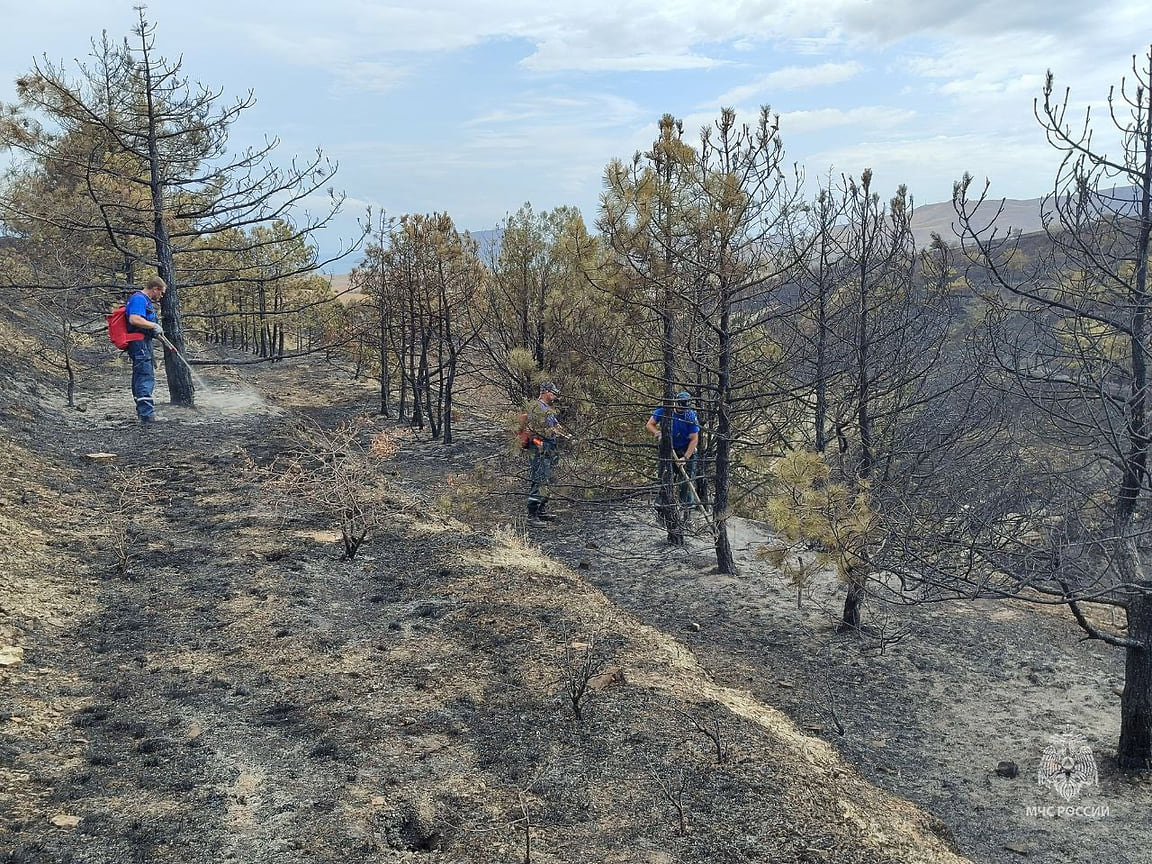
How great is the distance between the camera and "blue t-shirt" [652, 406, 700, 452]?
394 inches

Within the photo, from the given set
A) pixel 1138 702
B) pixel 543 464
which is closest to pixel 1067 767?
pixel 1138 702

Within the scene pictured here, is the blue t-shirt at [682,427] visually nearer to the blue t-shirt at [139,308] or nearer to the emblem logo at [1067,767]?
the emblem logo at [1067,767]

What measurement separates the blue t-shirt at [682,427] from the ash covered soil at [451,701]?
1.66 metres

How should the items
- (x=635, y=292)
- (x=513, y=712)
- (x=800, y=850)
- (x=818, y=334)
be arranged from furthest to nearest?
(x=818, y=334)
(x=635, y=292)
(x=513, y=712)
(x=800, y=850)

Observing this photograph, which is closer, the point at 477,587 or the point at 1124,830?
the point at 1124,830

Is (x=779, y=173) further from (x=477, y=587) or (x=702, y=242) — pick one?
(x=477, y=587)

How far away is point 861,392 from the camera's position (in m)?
8.46

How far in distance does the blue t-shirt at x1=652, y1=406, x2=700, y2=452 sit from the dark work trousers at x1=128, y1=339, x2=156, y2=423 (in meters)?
6.68

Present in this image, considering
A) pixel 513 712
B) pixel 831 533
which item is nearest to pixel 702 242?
pixel 831 533

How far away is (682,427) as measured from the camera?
10.2 meters

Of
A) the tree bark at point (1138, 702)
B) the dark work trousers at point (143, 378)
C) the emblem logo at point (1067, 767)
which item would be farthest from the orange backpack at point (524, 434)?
the tree bark at point (1138, 702)

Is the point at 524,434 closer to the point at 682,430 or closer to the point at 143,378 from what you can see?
the point at 682,430

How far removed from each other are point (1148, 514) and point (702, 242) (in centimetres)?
429

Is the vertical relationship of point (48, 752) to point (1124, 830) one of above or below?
above
